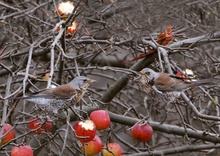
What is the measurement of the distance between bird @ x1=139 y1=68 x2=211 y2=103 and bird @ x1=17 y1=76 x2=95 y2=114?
0.59 m

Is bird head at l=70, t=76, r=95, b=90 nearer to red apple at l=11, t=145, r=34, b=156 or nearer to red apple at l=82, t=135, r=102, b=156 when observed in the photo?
red apple at l=82, t=135, r=102, b=156

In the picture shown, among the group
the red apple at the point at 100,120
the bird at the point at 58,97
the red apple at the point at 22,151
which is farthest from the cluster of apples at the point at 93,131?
the red apple at the point at 22,151

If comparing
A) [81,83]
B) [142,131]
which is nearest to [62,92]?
[81,83]

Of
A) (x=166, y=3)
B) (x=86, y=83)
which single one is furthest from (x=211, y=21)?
(x=86, y=83)

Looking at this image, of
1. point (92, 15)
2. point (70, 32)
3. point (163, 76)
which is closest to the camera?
point (163, 76)

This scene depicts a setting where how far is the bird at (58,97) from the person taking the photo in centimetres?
315

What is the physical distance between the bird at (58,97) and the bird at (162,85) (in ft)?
1.94

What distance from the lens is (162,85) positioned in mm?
3641

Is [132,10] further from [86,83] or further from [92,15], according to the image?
[86,83]

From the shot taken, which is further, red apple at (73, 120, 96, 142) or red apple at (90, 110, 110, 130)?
A: red apple at (90, 110, 110, 130)

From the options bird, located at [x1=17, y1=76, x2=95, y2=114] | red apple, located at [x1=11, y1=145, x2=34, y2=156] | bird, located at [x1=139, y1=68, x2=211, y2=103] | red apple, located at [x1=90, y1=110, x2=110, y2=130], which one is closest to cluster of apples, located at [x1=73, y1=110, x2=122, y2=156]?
red apple, located at [x1=90, y1=110, x2=110, y2=130]

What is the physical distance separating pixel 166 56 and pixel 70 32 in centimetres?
94

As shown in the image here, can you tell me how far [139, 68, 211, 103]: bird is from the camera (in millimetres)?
3561

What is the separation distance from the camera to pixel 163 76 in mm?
3521
